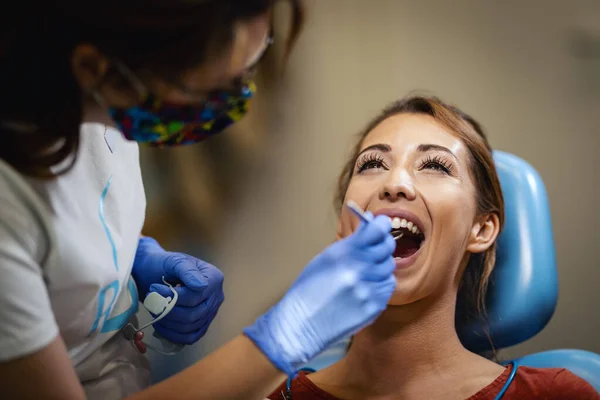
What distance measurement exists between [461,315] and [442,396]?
405 millimetres

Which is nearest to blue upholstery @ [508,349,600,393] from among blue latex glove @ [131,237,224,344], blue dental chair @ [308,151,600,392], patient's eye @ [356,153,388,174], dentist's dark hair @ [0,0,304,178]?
blue dental chair @ [308,151,600,392]

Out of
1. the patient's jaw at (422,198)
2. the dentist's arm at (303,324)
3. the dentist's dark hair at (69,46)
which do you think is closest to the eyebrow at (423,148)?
the patient's jaw at (422,198)

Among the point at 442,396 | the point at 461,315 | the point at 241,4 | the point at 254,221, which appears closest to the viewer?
the point at 241,4

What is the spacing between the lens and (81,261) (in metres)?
1.03

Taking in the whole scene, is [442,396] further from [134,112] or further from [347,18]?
[347,18]

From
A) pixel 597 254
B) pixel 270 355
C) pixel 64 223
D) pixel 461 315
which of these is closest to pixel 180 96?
pixel 64 223

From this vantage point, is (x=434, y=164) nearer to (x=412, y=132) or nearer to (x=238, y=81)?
(x=412, y=132)

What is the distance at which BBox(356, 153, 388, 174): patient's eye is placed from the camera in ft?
5.16

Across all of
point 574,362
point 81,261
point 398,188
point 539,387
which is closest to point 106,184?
point 81,261

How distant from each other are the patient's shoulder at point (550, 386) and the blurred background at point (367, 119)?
87 cm

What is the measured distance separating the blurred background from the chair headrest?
0.59 meters

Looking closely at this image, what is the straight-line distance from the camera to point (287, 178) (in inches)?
87.5

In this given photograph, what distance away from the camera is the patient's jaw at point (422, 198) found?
145cm

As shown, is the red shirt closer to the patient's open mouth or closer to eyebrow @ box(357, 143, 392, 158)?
the patient's open mouth
